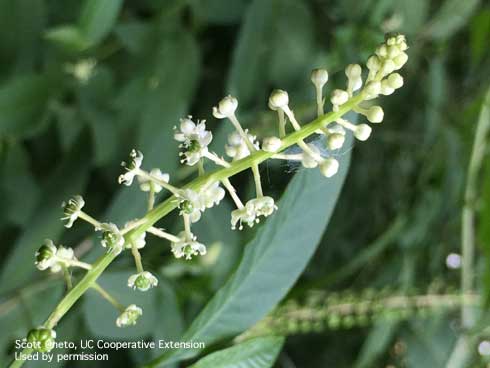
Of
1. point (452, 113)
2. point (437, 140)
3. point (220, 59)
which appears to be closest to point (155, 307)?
point (220, 59)

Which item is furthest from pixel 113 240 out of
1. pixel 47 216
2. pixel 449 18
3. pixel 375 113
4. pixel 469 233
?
pixel 449 18

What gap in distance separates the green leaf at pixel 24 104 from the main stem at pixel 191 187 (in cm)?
70

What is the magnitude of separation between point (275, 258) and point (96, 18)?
568mm

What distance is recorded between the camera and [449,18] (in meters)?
1.53

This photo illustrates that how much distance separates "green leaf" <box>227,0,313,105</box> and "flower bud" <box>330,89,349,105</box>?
700 mm

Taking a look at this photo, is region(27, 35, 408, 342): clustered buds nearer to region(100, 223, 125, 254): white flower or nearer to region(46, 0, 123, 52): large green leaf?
region(100, 223, 125, 254): white flower

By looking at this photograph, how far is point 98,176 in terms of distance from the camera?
146 cm

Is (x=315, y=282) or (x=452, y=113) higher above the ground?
(x=452, y=113)

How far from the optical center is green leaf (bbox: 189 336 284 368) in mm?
686

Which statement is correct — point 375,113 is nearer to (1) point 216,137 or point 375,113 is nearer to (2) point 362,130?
(2) point 362,130

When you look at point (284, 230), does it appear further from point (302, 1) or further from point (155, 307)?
point (302, 1)

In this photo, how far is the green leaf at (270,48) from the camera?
1.35 m

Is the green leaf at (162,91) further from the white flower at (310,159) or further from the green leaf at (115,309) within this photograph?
the white flower at (310,159)

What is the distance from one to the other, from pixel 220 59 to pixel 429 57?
57cm
